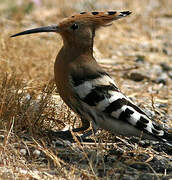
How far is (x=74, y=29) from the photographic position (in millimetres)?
2695

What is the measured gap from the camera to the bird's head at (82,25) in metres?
2.69

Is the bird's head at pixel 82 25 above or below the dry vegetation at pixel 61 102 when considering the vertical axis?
above

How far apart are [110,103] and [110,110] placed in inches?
1.6

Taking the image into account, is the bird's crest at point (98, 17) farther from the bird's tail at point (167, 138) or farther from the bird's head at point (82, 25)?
the bird's tail at point (167, 138)

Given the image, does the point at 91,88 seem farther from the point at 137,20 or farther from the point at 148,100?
the point at 137,20

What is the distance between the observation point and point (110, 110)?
258 centimetres

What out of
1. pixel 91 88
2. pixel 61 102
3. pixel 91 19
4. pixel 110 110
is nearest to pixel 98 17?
pixel 91 19

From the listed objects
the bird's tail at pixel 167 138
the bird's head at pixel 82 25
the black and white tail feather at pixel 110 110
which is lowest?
the bird's tail at pixel 167 138

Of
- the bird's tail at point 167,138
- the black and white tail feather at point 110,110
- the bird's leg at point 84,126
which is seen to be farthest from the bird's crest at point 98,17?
the bird's tail at point 167,138

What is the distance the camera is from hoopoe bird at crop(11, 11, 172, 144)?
8.48 ft

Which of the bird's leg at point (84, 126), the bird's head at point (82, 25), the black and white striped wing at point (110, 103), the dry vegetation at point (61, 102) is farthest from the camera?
the bird's leg at point (84, 126)

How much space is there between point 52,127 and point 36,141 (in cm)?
29

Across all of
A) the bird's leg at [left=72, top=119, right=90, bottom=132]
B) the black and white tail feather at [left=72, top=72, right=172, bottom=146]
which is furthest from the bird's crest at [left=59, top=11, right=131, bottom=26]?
the bird's leg at [left=72, top=119, right=90, bottom=132]

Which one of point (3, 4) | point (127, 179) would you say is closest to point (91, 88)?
point (127, 179)
